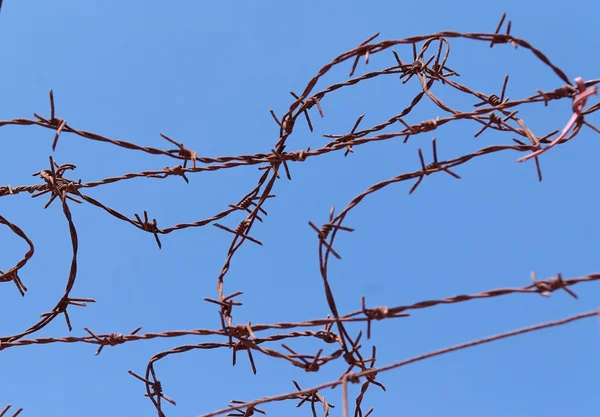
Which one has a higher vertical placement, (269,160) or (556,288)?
→ (269,160)

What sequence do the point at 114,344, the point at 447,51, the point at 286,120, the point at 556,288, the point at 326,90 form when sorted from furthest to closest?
the point at 447,51, the point at 326,90, the point at 286,120, the point at 114,344, the point at 556,288

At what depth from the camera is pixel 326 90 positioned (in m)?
2.97

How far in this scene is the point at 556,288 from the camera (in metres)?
1.97

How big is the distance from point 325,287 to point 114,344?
0.78 meters

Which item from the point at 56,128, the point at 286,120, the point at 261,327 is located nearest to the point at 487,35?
the point at 286,120

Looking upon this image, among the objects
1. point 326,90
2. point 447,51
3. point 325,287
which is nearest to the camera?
point 325,287

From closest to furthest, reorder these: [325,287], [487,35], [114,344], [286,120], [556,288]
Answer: [556,288] < [325,287] < [487,35] < [114,344] < [286,120]

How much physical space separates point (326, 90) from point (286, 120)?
1.03 ft

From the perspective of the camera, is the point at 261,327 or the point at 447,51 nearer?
the point at 261,327

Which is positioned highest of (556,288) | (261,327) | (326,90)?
(326,90)

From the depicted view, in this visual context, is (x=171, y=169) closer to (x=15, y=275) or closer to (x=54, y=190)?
(x=54, y=190)

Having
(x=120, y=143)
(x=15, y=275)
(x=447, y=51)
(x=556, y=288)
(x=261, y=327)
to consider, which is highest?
(x=447, y=51)

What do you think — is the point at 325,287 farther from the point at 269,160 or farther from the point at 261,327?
the point at 269,160

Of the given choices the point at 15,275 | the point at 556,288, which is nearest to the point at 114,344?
the point at 15,275
